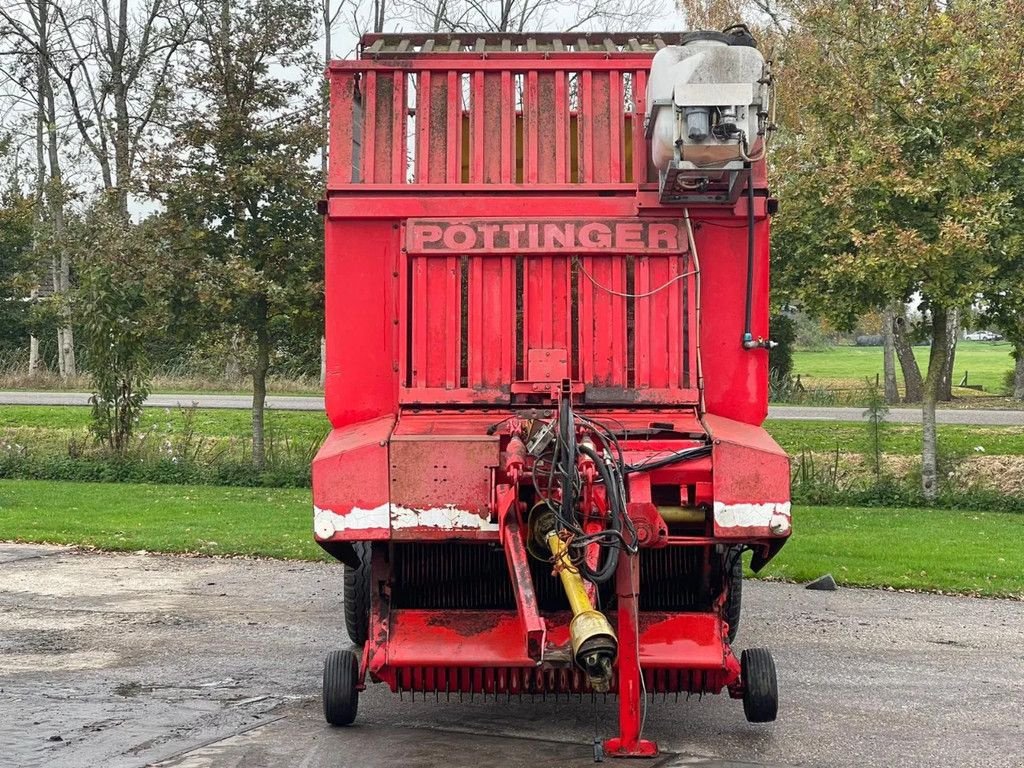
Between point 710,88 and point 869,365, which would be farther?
point 869,365

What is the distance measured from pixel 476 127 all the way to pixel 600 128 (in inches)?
25.6

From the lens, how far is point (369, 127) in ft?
24.3

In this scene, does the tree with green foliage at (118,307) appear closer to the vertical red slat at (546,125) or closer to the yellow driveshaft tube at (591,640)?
the vertical red slat at (546,125)

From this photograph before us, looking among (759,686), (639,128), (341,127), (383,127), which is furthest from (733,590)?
(341,127)

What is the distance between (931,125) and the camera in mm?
15984

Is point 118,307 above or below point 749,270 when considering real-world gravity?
above

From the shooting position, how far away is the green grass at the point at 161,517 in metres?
13.2

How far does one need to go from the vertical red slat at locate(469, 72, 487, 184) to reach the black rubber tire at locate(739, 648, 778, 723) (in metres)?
2.75

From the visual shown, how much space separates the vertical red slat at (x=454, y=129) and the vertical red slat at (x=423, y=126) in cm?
10

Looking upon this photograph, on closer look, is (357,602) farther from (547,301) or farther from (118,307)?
(118,307)

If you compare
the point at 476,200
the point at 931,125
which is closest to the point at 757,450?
the point at 476,200

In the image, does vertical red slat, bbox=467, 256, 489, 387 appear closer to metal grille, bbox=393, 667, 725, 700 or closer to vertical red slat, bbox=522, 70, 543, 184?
vertical red slat, bbox=522, 70, 543, 184

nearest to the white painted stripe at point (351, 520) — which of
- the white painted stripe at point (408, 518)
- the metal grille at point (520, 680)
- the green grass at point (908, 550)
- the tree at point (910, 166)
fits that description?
the white painted stripe at point (408, 518)

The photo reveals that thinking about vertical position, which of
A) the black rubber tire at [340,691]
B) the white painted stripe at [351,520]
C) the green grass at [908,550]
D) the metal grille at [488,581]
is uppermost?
the white painted stripe at [351,520]
